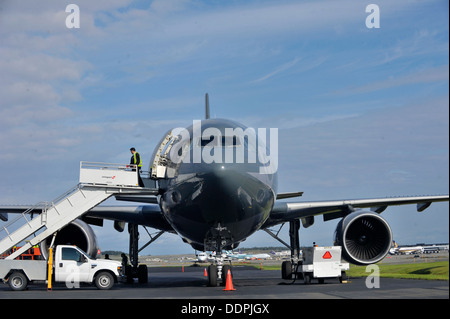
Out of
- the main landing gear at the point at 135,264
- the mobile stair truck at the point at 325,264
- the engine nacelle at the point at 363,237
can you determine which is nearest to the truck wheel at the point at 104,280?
the main landing gear at the point at 135,264

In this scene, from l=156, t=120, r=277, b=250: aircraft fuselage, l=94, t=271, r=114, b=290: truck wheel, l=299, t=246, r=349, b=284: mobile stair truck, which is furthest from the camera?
l=299, t=246, r=349, b=284: mobile stair truck

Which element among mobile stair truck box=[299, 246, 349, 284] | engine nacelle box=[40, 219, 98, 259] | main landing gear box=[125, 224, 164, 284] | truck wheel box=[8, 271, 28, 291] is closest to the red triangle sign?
mobile stair truck box=[299, 246, 349, 284]

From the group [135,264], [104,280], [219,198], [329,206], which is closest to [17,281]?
[104,280]

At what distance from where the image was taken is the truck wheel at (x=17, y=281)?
57.7 ft

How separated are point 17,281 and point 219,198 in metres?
7.52

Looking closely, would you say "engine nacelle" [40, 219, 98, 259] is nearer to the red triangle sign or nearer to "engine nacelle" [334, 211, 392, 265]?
the red triangle sign

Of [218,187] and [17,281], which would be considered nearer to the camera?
[218,187]

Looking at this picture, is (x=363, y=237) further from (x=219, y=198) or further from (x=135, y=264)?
(x=135, y=264)

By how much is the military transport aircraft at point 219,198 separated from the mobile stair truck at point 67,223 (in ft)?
3.27

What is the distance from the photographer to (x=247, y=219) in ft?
52.4

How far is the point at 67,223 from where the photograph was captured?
17875 mm

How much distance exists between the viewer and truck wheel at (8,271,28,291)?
57.7 ft

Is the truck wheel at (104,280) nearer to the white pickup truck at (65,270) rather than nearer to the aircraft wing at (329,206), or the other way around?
the white pickup truck at (65,270)
